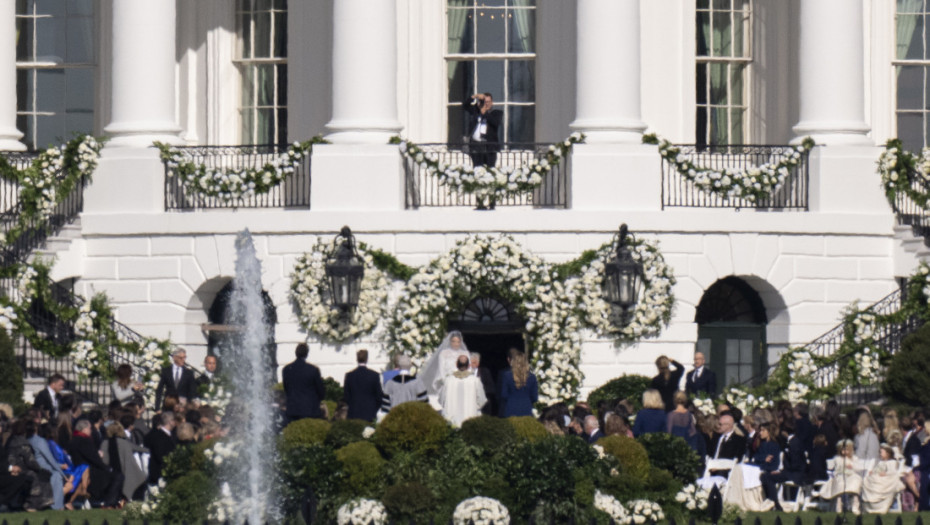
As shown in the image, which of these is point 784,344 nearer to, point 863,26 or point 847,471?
point 863,26

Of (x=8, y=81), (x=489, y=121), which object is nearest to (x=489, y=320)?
(x=489, y=121)

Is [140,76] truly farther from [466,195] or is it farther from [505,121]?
[505,121]

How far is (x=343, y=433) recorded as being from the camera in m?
25.5

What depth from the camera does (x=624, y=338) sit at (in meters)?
35.7

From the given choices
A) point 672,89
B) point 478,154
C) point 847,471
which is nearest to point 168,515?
point 847,471

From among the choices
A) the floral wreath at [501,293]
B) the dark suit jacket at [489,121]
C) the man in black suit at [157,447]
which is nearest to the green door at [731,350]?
the floral wreath at [501,293]

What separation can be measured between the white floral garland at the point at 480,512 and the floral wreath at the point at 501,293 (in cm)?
1146

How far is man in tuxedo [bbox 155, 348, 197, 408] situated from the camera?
33.2 metres

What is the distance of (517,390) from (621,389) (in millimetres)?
4320

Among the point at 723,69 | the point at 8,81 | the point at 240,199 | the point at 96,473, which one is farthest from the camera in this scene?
the point at 723,69

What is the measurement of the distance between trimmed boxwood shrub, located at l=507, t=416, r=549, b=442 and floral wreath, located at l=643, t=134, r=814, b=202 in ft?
37.1

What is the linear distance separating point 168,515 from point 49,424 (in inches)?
171

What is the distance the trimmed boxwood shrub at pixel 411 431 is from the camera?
24969 mm

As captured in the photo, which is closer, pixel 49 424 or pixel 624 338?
pixel 49 424
